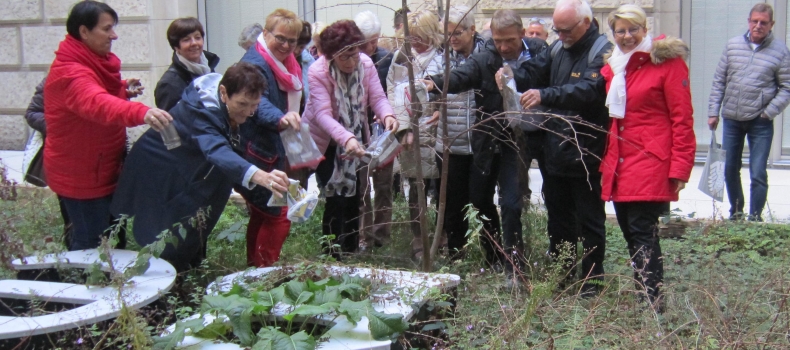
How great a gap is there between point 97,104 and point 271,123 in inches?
34.6

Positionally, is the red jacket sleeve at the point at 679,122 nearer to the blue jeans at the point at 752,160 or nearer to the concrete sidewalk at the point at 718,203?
the concrete sidewalk at the point at 718,203

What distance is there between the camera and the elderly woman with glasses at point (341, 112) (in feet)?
17.1

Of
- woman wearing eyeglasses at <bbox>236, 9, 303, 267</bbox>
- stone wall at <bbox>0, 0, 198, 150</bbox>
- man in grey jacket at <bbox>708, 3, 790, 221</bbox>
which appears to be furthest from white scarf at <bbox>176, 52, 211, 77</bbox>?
stone wall at <bbox>0, 0, 198, 150</bbox>

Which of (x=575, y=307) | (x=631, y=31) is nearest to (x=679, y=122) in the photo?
(x=631, y=31)

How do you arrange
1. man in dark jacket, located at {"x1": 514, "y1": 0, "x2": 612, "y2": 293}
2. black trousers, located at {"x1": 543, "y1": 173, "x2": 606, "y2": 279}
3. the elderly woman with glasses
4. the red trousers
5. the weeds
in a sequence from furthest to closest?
the elderly woman with glasses < black trousers, located at {"x1": 543, "y1": 173, "x2": 606, "y2": 279} < the red trousers < man in dark jacket, located at {"x1": 514, "y1": 0, "x2": 612, "y2": 293} < the weeds

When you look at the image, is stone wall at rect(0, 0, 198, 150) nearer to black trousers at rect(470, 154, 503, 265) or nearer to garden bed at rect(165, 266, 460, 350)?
black trousers at rect(470, 154, 503, 265)

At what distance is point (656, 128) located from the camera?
4.44 metres

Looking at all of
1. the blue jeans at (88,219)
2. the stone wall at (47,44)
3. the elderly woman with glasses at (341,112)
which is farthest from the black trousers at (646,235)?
the stone wall at (47,44)

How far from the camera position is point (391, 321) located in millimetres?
3381

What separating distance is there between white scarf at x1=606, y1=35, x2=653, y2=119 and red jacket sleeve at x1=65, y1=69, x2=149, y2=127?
2.29 metres

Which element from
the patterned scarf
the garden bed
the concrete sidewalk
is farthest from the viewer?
the concrete sidewalk

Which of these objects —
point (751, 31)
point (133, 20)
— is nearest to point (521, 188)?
point (751, 31)

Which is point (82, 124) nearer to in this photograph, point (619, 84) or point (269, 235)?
point (269, 235)

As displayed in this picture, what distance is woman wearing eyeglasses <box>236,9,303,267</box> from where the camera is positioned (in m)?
4.70
